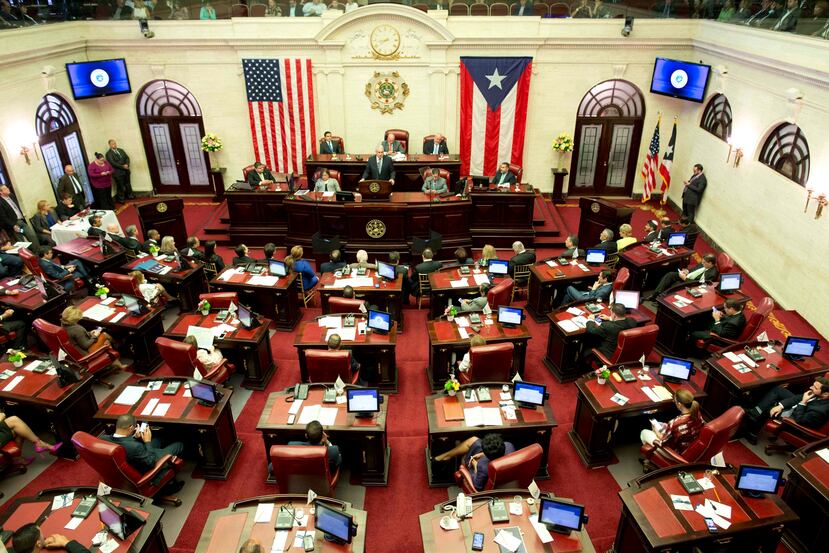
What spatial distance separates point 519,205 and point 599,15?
598 cm

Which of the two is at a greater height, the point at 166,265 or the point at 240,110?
the point at 240,110

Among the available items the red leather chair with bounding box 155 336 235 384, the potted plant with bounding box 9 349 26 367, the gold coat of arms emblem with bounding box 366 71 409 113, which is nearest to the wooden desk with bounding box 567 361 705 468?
the red leather chair with bounding box 155 336 235 384

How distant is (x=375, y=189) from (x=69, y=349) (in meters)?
6.98

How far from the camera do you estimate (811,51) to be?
33.7ft

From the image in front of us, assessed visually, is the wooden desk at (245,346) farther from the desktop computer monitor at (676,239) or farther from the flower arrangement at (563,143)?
the flower arrangement at (563,143)

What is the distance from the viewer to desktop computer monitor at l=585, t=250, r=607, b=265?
1113 centimetres

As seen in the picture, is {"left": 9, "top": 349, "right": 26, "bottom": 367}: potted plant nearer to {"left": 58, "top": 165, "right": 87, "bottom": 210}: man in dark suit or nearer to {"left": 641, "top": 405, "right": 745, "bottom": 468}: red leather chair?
{"left": 58, "top": 165, "right": 87, "bottom": 210}: man in dark suit

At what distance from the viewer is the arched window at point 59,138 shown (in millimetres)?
14477

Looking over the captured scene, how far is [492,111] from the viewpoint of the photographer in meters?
16.1

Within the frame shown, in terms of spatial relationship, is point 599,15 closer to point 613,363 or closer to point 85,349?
point 613,363

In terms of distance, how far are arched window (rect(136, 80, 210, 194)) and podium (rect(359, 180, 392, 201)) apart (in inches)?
264

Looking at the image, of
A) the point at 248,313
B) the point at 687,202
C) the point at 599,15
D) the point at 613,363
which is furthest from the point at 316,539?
the point at 599,15

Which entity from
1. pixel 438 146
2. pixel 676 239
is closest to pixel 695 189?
pixel 676 239

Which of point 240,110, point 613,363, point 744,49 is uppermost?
point 744,49
